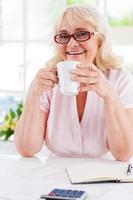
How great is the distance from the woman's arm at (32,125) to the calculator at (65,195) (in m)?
0.49

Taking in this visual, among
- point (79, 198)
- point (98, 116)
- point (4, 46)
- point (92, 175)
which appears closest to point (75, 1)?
point (4, 46)

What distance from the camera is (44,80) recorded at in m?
1.48

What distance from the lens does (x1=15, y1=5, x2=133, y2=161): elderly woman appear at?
4.80ft

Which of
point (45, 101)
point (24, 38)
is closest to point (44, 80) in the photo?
point (45, 101)

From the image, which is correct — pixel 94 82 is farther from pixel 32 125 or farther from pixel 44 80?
pixel 32 125

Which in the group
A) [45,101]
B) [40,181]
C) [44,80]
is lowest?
[40,181]

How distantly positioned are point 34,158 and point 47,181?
1.01ft

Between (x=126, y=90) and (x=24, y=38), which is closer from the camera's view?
(x=126, y=90)

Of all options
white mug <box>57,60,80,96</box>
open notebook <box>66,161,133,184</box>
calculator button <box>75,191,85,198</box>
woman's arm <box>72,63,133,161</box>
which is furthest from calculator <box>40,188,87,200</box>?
woman's arm <box>72,63,133,161</box>

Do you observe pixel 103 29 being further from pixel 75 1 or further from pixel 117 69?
pixel 75 1

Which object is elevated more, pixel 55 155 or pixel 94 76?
pixel 94 76

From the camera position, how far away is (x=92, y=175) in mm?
1172

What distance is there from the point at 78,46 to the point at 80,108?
10.1 inches

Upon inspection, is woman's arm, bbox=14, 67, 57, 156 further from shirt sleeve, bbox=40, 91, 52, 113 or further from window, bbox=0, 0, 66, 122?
window, bbox=0, 0, 66, 122
